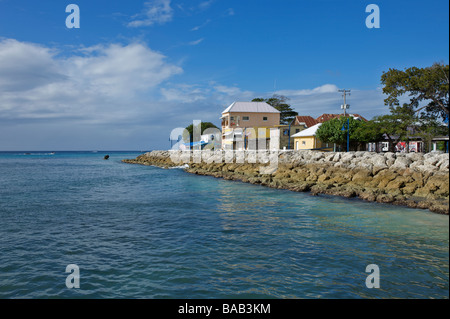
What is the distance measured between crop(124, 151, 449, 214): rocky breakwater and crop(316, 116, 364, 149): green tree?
26.0 ft

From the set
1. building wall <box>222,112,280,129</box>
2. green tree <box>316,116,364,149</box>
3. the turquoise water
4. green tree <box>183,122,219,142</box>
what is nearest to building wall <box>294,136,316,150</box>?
green tree <box>316,116,364,149</box>

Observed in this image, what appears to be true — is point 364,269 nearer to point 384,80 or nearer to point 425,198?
point 425,198

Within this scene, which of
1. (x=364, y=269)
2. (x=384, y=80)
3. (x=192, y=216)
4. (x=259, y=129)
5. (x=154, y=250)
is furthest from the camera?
(x=259, y=129)

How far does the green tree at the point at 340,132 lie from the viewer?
3691cm

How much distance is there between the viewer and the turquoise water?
21.8 ft

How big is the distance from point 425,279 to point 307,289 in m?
2.60

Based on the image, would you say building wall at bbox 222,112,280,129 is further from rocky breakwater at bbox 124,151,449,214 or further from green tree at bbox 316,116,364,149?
rocky breakwater at bbox 124,151,449,214

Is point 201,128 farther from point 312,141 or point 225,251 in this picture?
point 225,251

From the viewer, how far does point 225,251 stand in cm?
900

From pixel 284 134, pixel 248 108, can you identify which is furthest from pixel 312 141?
pixel 248 108

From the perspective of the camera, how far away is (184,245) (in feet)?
31.3

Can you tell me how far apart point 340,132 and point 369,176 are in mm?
17304

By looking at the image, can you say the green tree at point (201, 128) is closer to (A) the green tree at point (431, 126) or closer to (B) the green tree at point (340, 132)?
(B) the green tree at point (340, 132)
